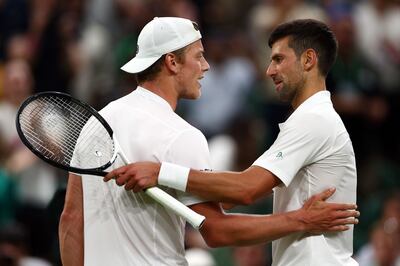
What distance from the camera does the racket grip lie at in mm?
6180

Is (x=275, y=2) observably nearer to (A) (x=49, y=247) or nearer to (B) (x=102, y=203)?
(A) (x=49, y=247)

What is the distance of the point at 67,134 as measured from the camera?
6.55 m

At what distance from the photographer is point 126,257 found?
6355 mm

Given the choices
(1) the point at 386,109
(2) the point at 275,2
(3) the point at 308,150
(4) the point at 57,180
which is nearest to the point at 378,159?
(1) the point at 386,109

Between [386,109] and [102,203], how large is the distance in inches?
237

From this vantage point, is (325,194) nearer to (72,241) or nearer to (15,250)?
(72,241)

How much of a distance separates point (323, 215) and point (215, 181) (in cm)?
60

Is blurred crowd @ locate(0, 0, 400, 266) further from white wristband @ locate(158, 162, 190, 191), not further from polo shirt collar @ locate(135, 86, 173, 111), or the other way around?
white wristband @ locate(158, 162, 190, 191)

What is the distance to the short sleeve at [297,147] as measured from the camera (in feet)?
20.9

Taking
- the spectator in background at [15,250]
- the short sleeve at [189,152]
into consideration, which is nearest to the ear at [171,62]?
the short sleeve at [189,152]

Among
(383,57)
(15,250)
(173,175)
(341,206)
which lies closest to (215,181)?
(173,175)

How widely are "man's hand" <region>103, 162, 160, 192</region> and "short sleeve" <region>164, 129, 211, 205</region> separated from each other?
0.42ft

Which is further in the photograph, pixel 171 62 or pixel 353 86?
pixel 353 86

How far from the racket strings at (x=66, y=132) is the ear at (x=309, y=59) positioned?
1.14 m
